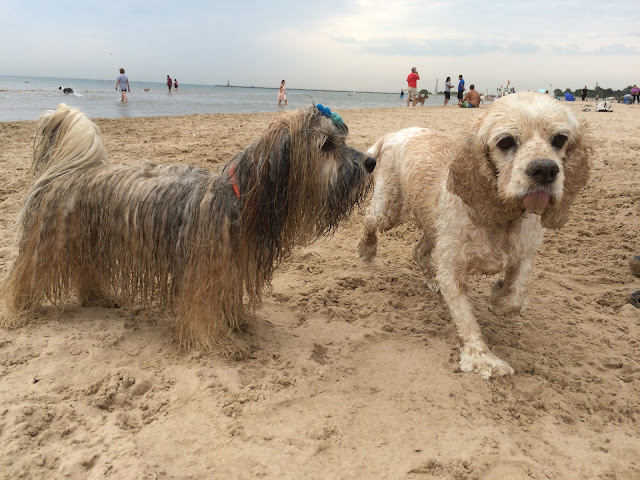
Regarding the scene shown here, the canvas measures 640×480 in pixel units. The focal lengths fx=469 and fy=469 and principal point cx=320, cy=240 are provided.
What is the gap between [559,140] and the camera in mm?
2943

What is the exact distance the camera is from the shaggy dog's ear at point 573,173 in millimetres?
3062

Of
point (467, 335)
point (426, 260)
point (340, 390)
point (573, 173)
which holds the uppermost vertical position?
point (573, 173)

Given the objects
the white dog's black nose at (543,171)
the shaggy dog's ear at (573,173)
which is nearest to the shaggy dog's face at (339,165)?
the white dog's black nose at (543,171)

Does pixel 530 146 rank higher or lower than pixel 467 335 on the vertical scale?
higher

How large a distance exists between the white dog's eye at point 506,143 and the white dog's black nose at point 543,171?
0.83 feet

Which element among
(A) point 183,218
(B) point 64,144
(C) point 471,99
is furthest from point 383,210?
(C) point 471,99

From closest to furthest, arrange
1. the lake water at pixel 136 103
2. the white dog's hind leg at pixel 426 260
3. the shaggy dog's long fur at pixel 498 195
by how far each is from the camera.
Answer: the shaggy dog's long fur at pixel 498 195, the white dog's hind leg at pixel 426 260, the lake water at pixel 136 103

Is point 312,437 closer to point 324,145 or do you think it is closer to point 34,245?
point 324,145

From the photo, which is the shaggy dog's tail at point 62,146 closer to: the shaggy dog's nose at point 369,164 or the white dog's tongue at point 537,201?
the shaggy dog's nose at point 369,164

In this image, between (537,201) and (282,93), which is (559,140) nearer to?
(537,201)

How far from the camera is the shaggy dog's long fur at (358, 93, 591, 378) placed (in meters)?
2.84

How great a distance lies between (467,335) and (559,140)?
1.48m

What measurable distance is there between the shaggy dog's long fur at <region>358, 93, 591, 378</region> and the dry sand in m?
0.30

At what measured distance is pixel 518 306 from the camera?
3512 mm
